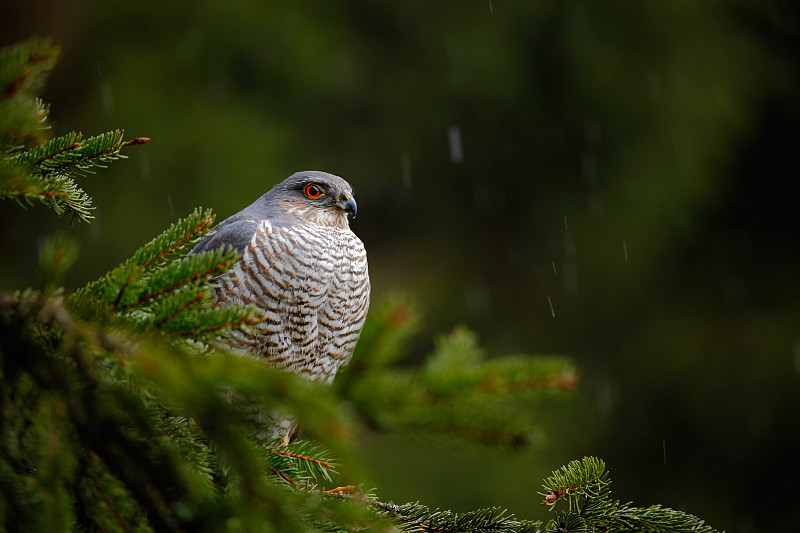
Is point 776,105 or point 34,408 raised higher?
point 776,105

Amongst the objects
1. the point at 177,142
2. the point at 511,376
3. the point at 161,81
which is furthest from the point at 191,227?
the point at 161,81

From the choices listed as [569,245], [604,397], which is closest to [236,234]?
[569,245]

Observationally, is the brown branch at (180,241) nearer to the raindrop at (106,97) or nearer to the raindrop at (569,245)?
the raindrop at (106,97)

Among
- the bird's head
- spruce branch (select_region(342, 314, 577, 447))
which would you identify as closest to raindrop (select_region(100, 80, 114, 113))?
the bird's head

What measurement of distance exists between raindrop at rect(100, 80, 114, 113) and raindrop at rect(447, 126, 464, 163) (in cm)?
310

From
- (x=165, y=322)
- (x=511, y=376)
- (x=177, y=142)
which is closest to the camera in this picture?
(x=165, y=322)

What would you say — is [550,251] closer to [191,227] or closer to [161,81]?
[161,81]

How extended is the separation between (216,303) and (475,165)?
565 cm

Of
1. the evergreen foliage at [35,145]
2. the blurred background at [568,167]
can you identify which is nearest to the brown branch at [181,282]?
the evergreen foliage at [35,145]

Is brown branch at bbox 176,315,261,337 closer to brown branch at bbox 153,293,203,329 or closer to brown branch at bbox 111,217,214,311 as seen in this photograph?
brown branch at bbox 153,293,203,329

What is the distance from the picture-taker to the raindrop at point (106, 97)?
6.32 meters

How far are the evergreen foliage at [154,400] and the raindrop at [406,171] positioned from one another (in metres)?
6.14

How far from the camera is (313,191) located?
2436 millimetres

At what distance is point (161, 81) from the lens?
6543 millimetres
